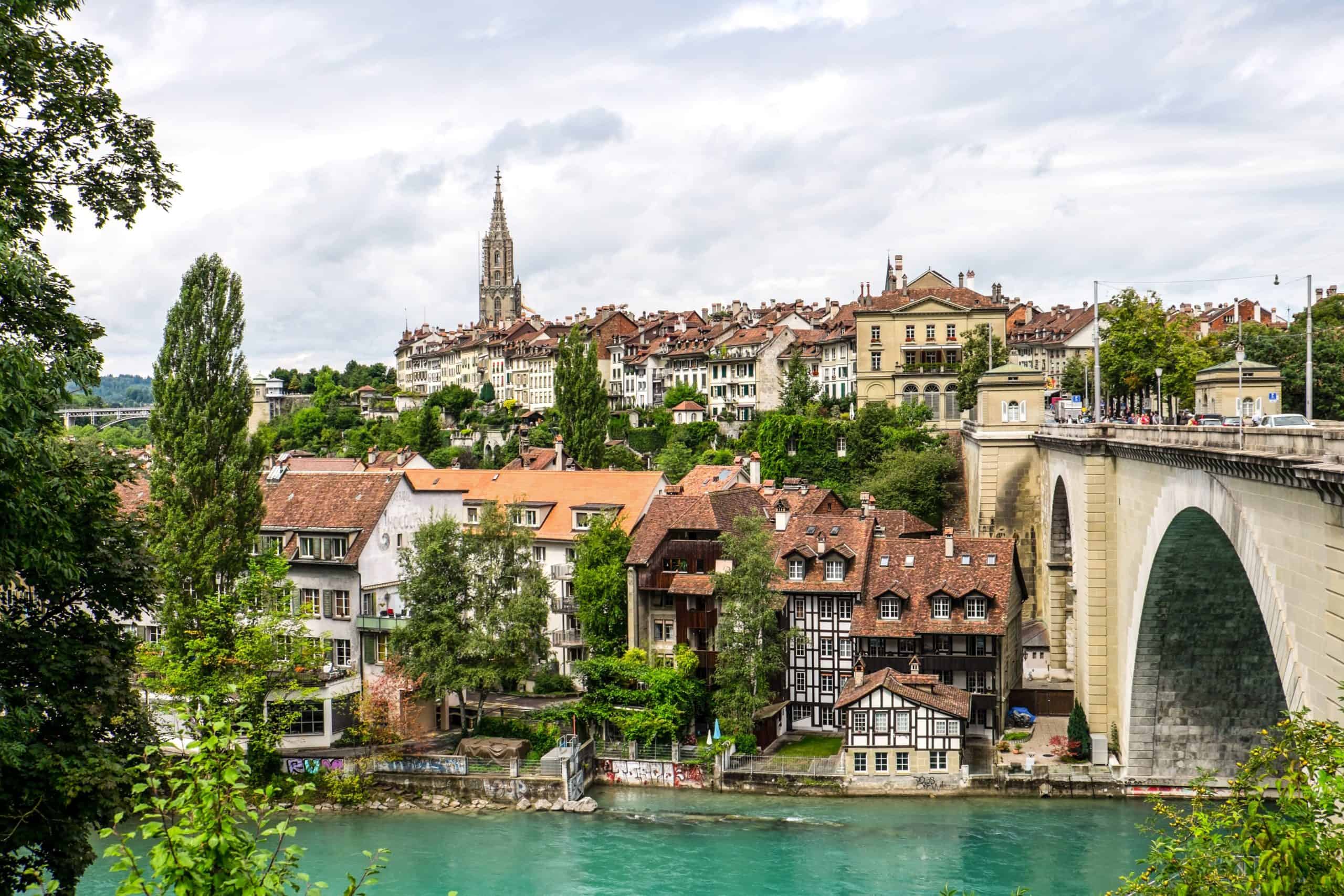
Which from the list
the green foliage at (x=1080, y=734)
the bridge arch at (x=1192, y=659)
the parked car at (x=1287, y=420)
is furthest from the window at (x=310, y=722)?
the parked car at (x=1287, y=420)

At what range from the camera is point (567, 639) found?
3969 cm

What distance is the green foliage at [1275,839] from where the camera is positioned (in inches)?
333

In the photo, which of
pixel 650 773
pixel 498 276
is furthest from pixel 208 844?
pixel 498 276

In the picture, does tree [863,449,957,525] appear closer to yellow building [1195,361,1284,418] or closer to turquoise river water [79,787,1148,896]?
yellow building [1195,361,1284,418]

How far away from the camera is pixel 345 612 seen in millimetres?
36531

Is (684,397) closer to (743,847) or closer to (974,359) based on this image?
(974,359)

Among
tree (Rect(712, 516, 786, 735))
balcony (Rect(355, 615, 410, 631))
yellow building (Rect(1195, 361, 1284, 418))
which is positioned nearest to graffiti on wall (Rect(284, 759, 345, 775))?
balcony (Rect(355, 615, 410, 631))

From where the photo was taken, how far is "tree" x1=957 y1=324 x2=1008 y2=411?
58656mm

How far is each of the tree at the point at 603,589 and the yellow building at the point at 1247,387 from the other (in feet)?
54.5

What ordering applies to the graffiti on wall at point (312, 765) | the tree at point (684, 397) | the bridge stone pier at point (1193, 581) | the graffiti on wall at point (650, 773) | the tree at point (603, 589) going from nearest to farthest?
the bridge stone pier at point (1193, 581), the graffiti on wall at point (312, 765), the graffiti on wall at point (650, 773), the tree at point (603, 589), the tree at point (684, 397)

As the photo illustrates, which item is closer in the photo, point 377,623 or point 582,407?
point 377,623

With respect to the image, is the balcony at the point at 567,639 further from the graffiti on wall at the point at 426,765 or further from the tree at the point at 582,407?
the tree at the point at 582,407

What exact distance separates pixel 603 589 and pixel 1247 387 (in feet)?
59.7

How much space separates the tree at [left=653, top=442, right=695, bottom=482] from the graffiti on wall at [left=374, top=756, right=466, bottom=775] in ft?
102
